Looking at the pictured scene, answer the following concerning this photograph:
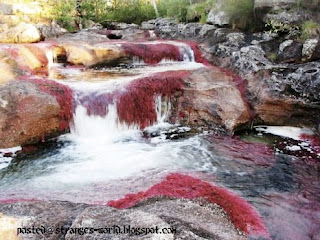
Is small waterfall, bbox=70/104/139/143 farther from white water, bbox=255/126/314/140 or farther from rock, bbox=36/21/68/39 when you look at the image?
rock, bbox=36/21/68/39

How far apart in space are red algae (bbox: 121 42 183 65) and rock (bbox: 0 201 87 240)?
12.8 metres

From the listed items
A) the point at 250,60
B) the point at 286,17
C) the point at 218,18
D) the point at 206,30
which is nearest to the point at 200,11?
the point at 206,30

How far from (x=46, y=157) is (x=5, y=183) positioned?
4.95 feet

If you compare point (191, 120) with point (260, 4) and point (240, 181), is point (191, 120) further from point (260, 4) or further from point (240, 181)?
point (260, 4)

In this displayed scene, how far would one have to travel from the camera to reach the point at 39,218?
13.0ft

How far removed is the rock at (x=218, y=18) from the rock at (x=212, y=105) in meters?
7.09

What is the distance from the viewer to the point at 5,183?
7.16 meters

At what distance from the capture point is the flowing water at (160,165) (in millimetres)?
6344

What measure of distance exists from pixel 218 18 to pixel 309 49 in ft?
23.2

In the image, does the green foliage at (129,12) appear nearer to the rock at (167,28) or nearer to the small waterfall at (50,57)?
the rock at (167,28)

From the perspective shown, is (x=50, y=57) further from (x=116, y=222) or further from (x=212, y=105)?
(x=116, y=222)

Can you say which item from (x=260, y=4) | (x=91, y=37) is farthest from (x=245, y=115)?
(x=91, y=37)

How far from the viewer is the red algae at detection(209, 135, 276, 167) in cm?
832

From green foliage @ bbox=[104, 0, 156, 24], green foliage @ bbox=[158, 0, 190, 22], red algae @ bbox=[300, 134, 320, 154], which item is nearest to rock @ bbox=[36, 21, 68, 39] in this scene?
green foliage @ bbox=[104, 0, 156, 24]
